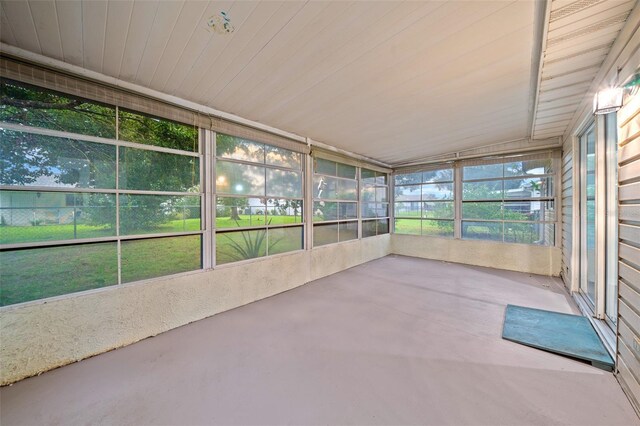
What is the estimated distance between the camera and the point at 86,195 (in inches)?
86.0

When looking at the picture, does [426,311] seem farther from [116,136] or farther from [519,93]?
[116,136]

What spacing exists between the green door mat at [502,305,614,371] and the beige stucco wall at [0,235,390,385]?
3073 millimetres

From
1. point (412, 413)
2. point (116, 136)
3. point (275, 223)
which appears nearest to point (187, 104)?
→ point (116, 136)

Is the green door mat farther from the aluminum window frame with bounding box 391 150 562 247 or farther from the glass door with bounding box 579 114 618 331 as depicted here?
the aluminum window frame with bounding box 391 150 562 247

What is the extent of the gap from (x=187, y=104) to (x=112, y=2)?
4.31 ft

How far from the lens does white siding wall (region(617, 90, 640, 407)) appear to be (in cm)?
156

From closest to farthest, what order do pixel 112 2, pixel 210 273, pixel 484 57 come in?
pixel 112 2
pixel 484 57
pixel 210 273

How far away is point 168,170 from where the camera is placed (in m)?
2.66

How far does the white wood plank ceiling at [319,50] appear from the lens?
4.94 ft

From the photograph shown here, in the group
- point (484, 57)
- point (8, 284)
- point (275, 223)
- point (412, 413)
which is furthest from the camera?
point (275, 223)

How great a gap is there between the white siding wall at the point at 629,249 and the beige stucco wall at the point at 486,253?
346 cm

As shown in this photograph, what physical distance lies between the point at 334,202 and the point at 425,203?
273cm

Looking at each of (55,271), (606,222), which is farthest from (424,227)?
(55,271)

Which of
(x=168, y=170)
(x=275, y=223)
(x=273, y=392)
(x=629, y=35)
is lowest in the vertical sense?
(x=273, y=392)
